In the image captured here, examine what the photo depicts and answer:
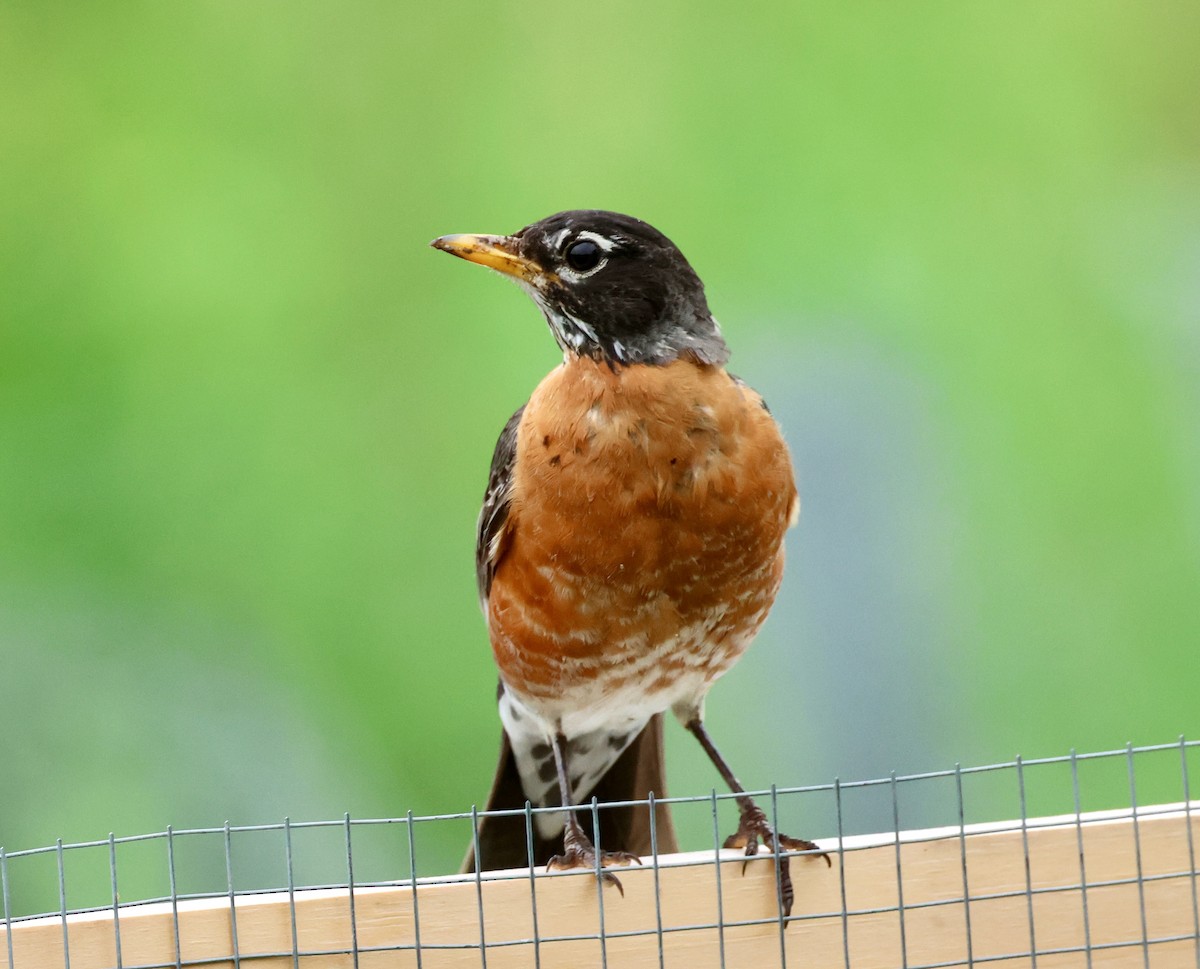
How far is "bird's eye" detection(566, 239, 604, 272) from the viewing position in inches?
79.7

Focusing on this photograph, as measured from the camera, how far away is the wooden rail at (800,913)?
156 centimetres

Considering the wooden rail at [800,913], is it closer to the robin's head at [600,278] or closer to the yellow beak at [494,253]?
the robin's head at [600,278]

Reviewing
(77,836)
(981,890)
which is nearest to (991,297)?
(981,890)

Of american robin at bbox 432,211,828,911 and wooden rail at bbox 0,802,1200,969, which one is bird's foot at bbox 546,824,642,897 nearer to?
american robin at bbox 432,211,828,911

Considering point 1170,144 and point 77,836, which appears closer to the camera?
point 77,836

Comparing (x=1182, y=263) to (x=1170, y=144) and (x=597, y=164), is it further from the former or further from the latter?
(x=597, y=164)

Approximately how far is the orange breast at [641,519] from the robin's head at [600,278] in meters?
0.04

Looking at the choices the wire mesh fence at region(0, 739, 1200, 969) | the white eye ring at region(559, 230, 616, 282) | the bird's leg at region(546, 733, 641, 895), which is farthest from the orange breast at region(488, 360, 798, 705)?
the wire mesh fence at region(0, 739, 1200, 969)

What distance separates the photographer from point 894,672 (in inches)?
119

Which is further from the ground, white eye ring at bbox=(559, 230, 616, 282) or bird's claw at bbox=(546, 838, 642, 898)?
white eye ring at bbox=(559, 230, 616, 282)

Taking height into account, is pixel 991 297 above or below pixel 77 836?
above

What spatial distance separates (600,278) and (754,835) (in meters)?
0.95

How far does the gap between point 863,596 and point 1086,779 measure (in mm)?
713

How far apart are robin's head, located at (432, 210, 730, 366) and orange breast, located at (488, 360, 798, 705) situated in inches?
1.6
